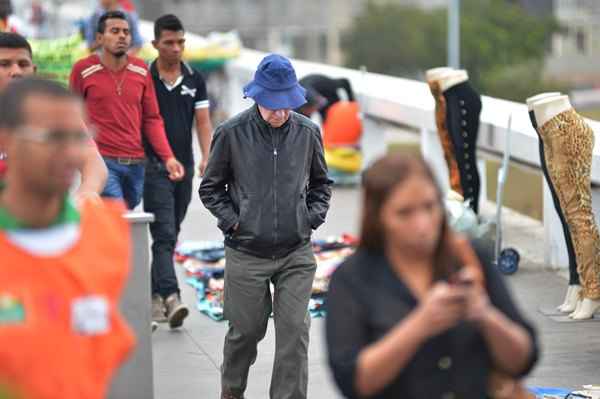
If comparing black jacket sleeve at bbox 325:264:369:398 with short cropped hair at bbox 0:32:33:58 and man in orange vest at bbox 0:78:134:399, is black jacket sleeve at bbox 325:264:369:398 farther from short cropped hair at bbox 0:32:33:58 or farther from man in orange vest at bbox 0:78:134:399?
short cropped hair at bbox 0:32:33:58

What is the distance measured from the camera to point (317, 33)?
122 m

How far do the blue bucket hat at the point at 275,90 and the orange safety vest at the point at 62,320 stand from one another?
3638mm

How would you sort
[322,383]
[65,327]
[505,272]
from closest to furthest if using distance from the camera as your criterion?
[65,327], [322,383], [505,272]

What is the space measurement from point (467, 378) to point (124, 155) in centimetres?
590

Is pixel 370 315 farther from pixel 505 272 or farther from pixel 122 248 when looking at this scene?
pixel 505 272

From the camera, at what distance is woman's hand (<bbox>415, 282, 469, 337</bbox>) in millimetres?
3848

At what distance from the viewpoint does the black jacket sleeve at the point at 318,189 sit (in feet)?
25.9

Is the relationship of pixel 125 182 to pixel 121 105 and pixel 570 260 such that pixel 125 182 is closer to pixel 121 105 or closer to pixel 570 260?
pixel 121 105

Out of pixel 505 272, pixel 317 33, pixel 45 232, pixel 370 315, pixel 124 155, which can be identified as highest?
pixel 45 232

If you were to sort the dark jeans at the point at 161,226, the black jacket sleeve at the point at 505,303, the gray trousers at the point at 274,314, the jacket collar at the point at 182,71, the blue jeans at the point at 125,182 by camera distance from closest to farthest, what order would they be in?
the black jacket sleeve at the point at 505,303 → the gray trousers at the point at 274,314 → the blue jeans at the point at 125,182 → the dark jeans at the point at 161,226 → the jacket collar at the point at 182,71

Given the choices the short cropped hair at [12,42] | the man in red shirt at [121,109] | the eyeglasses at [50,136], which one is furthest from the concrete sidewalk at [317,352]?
the eyeglasses at [50,136]

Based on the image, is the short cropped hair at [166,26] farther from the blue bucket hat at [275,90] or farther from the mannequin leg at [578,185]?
the blue bucket hat at [275,90]

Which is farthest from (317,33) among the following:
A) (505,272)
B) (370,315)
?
(370,315)

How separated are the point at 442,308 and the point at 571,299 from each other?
21.7ft
